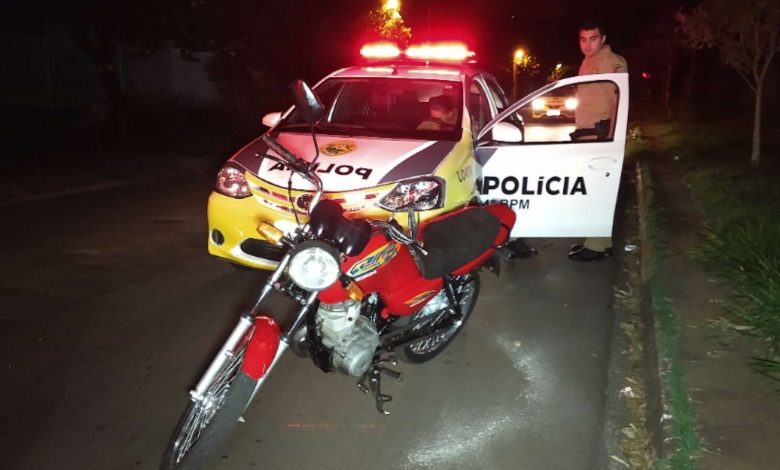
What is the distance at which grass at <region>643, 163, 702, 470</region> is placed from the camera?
321 cm

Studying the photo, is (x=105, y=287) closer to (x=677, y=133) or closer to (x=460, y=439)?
(x=460, y=439)

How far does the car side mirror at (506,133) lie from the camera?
18.7ft

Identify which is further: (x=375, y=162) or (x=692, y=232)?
(x=692, y=232)

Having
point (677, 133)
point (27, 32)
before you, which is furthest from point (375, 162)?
point (27, 32)

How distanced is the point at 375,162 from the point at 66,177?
7.88 meters

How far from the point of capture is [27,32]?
62.2 ft

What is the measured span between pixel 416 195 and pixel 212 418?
212 centimetres

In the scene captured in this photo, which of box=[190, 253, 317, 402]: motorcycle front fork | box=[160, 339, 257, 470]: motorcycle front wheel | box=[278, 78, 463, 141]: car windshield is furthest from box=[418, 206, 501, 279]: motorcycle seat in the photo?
box=[278, 78, 463, 141]: car windshield

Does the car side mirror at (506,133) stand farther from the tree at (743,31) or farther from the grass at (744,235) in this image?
the tree at (743,31)

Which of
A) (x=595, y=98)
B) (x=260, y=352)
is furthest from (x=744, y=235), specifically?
(x=260, y=352)

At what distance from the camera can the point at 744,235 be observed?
585 cm

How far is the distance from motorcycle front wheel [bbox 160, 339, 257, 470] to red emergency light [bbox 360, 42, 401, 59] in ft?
14.3

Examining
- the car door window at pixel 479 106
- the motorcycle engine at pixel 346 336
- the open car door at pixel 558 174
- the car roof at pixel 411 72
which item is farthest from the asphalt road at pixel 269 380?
the car roof at pixel 411 72

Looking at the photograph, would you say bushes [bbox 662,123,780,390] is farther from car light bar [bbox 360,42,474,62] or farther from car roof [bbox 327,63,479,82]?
car light bar [bbox 360,42,474,62]
